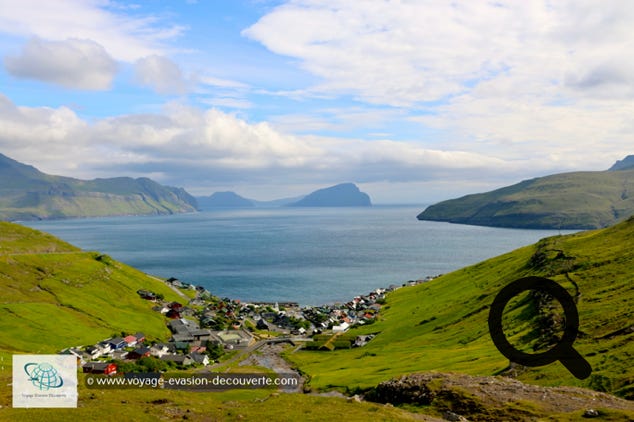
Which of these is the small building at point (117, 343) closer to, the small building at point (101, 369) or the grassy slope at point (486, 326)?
the small building at point (101, 369)

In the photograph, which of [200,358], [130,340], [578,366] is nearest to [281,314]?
[200,358]

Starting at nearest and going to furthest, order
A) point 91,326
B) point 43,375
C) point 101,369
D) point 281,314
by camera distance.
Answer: point 43,375, point 101,369, point 91,326, point 281,314

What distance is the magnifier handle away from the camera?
43.7 metres

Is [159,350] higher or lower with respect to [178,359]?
lower

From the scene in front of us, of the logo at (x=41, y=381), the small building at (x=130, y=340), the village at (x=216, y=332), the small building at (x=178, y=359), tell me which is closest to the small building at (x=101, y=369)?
the village at (x=216, y=332)

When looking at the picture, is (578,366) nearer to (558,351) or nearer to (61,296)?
(558,351)

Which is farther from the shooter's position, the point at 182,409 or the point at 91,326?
the point at 91,326

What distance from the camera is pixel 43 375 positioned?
122 ft

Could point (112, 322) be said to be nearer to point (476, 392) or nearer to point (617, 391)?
point (476, 392)

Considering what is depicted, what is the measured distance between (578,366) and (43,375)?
50775 mm

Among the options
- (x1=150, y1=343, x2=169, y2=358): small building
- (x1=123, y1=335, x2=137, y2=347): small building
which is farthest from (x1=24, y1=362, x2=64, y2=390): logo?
(x1=123, y1=335, x2=137, y2=347): small building

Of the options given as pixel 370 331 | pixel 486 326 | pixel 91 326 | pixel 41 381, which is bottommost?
pixel 370 331

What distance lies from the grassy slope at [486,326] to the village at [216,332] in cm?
1246

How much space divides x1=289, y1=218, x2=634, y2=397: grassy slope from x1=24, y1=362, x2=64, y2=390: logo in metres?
36.8
